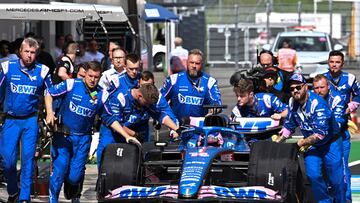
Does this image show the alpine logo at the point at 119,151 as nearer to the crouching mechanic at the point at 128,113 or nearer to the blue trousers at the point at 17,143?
the crouching mechanic at the point at 128,113

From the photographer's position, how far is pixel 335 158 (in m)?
12.4

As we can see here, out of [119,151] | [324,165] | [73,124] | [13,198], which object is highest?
[73,124]

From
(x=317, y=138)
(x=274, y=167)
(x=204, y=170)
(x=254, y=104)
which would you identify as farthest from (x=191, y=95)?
(x=204, y=170)

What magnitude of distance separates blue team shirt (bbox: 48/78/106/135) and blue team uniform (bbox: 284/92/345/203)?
2130mm

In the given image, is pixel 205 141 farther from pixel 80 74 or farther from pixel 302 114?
pixel 80 74

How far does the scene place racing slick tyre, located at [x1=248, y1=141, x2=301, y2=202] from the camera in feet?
36.0

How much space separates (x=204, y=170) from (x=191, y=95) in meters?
3.43

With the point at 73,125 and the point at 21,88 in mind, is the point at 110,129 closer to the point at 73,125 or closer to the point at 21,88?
the point at 73,125

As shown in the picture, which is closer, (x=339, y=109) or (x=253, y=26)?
(x=339, y=109)

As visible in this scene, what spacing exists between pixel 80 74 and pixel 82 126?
2.37ft

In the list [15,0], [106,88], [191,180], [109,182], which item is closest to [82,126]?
[106,88]

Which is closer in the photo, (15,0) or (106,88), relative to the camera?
(106,88)

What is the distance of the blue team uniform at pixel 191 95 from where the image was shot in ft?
46.4

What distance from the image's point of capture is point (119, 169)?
11.3 meters
